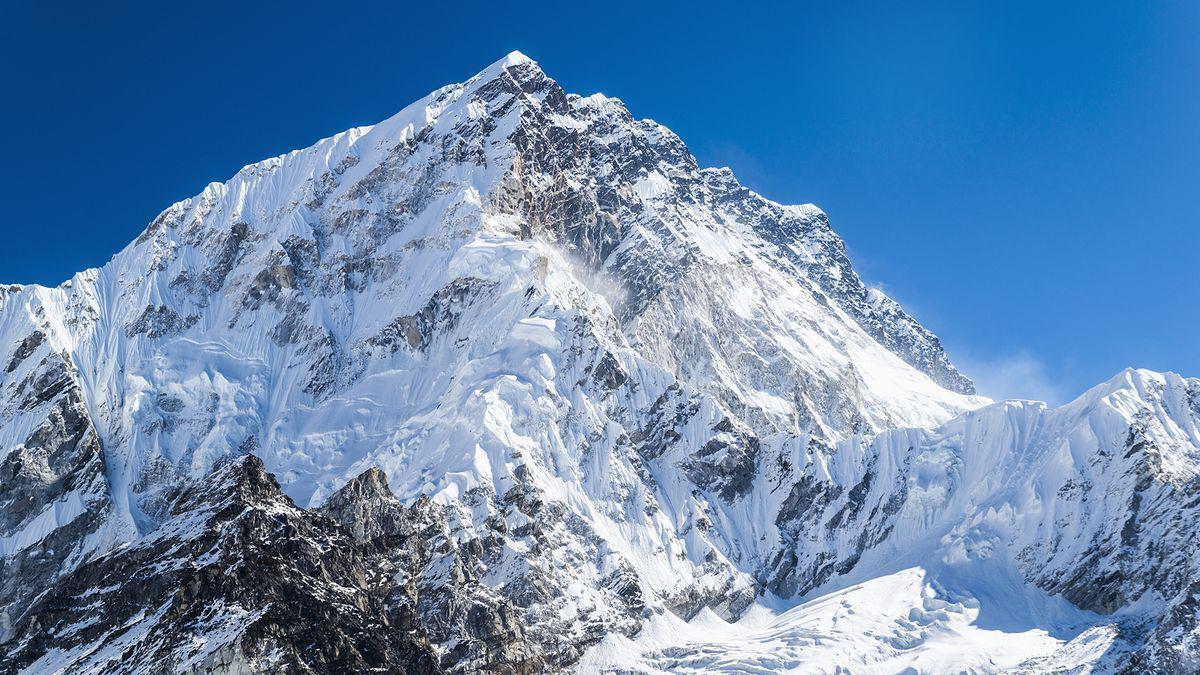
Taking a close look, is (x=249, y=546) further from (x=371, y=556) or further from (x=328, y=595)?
(x=371, y=556)

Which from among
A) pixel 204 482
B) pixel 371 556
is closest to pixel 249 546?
pixel 204 482

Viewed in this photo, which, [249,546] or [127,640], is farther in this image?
[249,546]

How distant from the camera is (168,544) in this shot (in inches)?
6088

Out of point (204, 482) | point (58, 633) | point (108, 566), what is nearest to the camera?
point (58, 633)

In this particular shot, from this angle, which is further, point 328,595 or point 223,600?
point 328,595

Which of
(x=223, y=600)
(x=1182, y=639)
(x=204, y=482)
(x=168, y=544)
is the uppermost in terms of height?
(x=204, y=482)

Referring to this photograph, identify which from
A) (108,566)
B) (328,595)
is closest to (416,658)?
(328,595)

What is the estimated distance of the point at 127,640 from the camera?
454 feet

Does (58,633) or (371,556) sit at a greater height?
(371,556)

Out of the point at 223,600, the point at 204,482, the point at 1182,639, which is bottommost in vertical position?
the point at 1182,639

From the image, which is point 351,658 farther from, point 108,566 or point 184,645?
point 108,566

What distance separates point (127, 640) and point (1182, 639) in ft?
477

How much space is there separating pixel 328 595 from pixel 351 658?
11972mm

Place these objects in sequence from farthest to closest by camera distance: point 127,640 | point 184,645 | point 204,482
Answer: point 204,482 < point 127,640 < point 184,645
